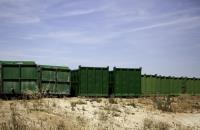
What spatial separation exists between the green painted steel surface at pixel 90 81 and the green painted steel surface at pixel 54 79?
1.19 m

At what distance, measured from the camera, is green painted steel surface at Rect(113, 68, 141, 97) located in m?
23.6

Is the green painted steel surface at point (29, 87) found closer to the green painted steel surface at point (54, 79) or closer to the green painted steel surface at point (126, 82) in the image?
the green painted steel surface at point (54, 79)

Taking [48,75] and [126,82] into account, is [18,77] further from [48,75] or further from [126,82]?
[126,82]

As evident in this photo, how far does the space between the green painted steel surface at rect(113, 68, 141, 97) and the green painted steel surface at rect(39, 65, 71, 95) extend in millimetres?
3884

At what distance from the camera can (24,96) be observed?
19234 millimetres

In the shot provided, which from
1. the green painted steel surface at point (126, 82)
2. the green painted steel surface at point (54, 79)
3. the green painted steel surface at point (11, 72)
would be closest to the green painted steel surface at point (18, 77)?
the green painted steel surface at point (11, 72)

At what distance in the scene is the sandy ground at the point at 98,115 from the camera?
1419cm

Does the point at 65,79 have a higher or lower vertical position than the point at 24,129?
higher

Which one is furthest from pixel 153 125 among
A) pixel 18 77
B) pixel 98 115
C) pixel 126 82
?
pixel 18 77

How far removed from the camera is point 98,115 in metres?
16.9

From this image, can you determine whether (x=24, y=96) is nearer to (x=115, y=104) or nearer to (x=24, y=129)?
(x=115, y=104)

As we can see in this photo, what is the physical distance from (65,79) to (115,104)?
367cm

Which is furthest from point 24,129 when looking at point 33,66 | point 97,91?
point 97,91

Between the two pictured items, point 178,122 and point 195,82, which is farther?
point 195,82
